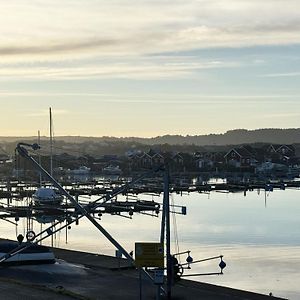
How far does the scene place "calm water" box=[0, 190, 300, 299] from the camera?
984 inches

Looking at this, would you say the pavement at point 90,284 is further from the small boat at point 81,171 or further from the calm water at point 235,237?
the small boat at point 81,171

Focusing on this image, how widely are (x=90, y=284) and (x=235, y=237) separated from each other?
1794cm

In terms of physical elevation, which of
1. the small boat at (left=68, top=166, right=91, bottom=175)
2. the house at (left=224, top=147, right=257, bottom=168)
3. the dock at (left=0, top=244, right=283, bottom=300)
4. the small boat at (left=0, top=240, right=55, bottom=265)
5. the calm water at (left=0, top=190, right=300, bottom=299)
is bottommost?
the calm water at (left=0, top=190, right=300, bottom=299)

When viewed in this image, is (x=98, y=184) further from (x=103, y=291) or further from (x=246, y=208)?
(x=103, y=291)

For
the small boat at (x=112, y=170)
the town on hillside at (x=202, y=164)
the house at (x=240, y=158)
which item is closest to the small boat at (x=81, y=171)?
the town on hillside at (x=202, y=164)

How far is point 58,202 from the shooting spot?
2156 inches

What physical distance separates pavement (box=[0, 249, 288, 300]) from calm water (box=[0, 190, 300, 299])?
3179 millimetres

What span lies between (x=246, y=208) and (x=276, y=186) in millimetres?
19724

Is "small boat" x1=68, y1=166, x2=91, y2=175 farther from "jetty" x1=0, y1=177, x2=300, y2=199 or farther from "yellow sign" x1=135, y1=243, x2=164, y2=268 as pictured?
"yellow sign" x1=135, y1=243, x2=164, y2=268

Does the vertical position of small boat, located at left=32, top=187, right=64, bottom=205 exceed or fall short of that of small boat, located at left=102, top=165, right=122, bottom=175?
it falls short

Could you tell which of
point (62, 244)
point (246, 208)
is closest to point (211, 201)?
point (246, 208)

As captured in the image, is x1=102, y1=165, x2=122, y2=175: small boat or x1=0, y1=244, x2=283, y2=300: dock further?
x1=102, y1=165, x2=122, y2=175: small boat

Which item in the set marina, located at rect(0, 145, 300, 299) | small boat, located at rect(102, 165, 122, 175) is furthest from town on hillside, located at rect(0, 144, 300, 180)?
marina, located at rect(0, 145, 300, 299)

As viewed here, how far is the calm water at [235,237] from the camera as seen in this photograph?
82.0 feet
